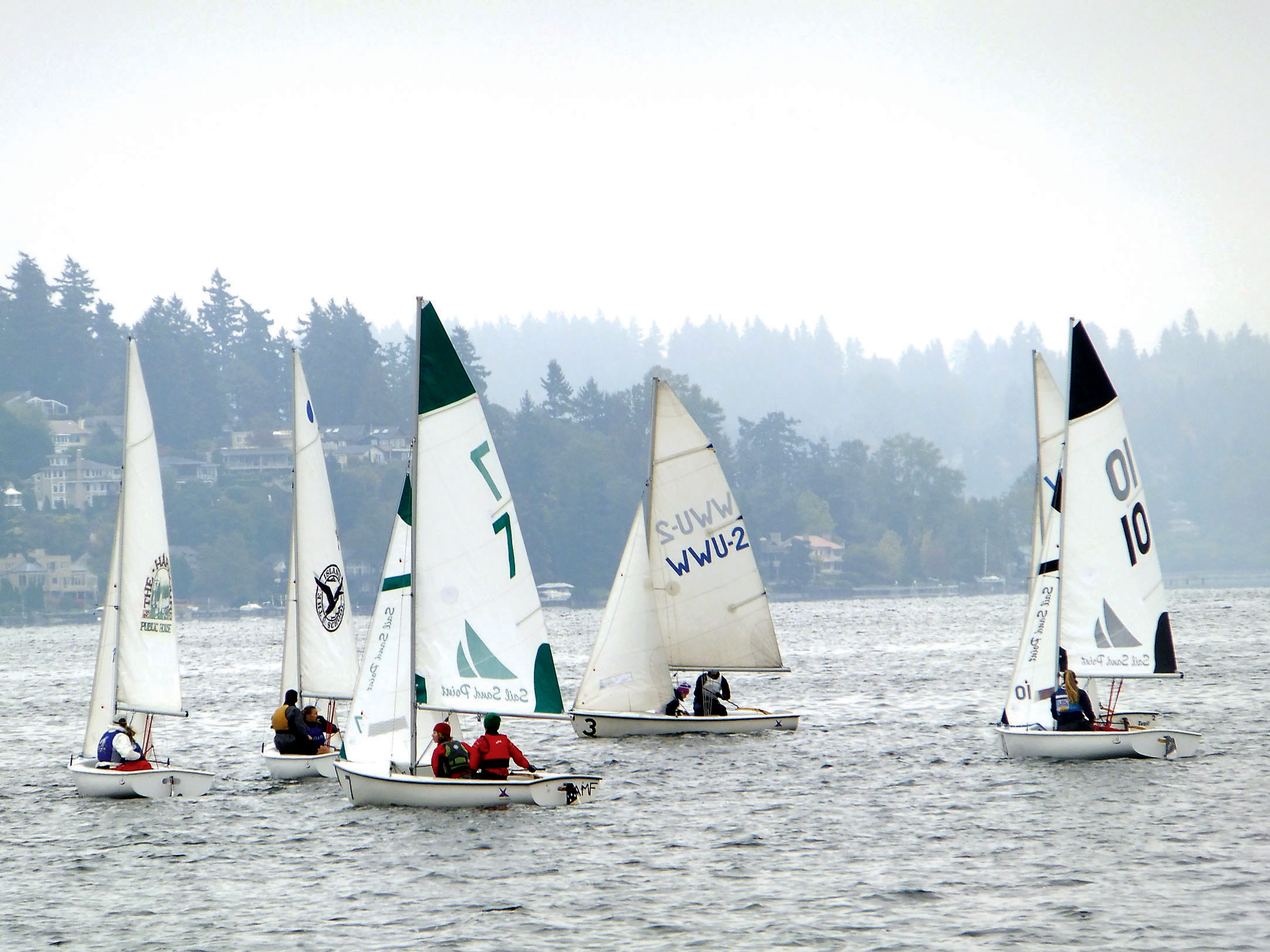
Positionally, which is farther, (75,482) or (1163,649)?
(75,482)

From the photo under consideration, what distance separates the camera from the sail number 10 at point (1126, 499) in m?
29.2

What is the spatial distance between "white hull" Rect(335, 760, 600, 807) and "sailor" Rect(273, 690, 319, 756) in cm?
446

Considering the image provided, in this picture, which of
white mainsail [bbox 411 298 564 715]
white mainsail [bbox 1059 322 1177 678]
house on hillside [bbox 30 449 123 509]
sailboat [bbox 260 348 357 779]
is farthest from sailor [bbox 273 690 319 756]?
house on hillside [bbox 30 449 123 509]

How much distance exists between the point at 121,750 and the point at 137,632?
2.27 metres

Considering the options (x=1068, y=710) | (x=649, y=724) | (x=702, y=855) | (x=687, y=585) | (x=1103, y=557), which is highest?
(x=1103, y=557)

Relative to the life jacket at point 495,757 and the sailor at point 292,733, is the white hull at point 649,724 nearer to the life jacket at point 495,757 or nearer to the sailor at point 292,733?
the sailor at point 292,733

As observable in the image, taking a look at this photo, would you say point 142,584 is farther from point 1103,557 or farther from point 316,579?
point 1103,557

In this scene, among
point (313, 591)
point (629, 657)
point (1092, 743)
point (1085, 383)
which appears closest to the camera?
point (1085, 383)

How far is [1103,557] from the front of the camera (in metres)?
29.3

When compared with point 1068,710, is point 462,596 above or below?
above

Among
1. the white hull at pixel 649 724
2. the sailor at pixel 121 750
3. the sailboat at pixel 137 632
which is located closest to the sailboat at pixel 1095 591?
the white hull at pixel 649 724

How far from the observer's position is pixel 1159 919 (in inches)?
791

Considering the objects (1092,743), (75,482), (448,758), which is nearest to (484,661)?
(448,758)

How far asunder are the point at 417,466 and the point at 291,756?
8440 millimetres
